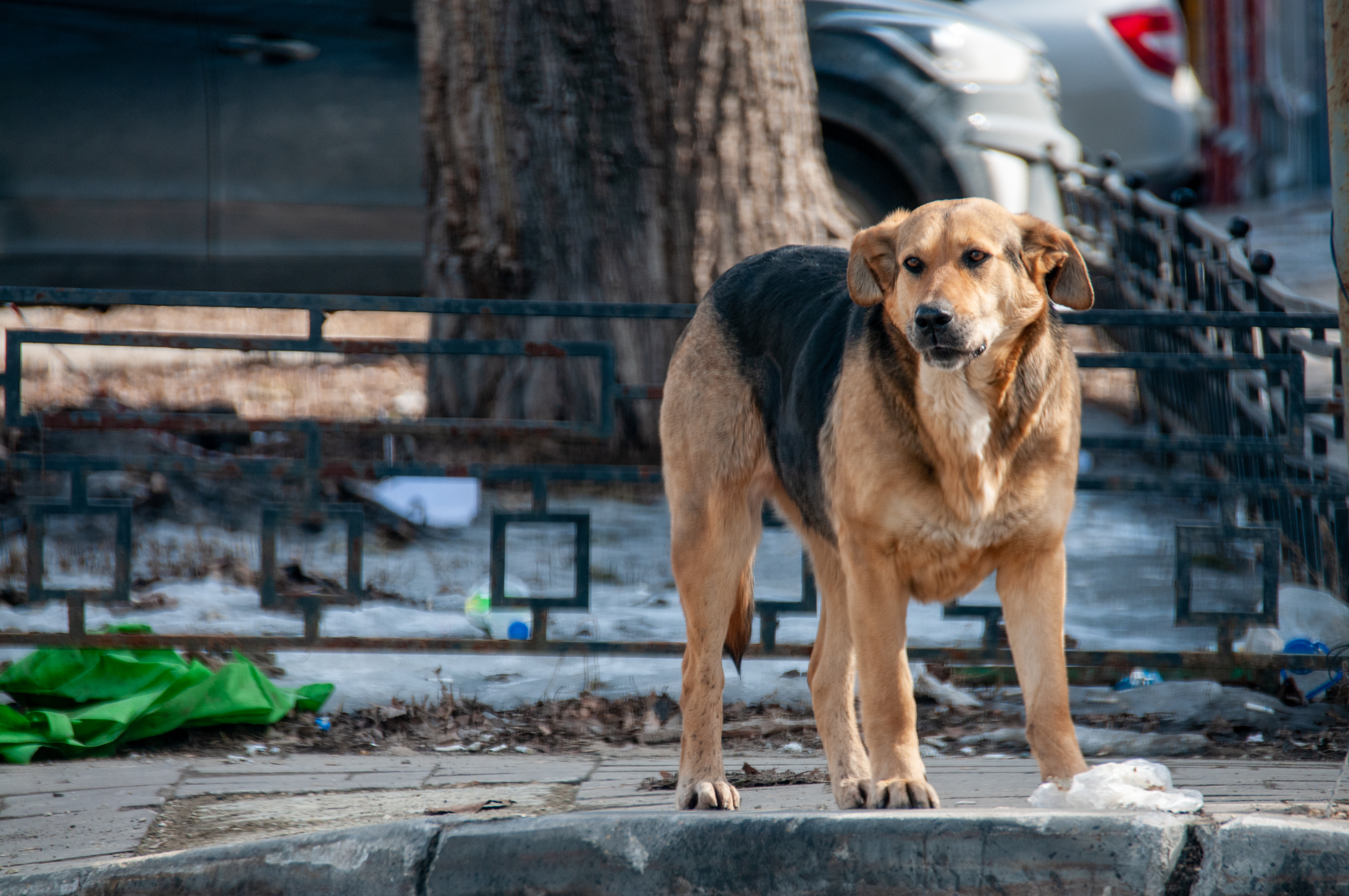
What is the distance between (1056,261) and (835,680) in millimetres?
1204

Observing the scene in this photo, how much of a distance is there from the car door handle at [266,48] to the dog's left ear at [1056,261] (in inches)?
175

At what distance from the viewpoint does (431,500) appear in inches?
238

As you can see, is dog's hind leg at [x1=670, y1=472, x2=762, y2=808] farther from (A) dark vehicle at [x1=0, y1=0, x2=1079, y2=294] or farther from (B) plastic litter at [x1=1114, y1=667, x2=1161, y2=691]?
(A) dark vehicle at [x1=0, y1=0, x2=1079, y2=294]

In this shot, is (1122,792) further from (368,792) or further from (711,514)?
(368,792)

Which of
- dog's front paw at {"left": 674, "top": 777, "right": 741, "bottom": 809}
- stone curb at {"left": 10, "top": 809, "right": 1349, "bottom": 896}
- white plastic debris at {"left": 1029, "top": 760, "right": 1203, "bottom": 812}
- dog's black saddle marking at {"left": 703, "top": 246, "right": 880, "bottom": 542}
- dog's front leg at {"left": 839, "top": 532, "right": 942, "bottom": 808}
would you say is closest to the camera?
stone curb at {"left": 10, "top": 809, "right": 1349, "bottom": 896}

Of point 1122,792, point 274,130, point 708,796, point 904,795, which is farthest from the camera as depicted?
point 274,130

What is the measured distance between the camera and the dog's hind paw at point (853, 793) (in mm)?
3195

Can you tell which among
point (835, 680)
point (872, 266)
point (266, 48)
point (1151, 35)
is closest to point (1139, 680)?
point (835, 680)

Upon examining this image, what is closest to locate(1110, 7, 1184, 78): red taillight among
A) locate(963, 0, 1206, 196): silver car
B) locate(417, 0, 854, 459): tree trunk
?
locate(963, 0, 1206, 196): silver car

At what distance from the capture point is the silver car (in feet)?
30.9

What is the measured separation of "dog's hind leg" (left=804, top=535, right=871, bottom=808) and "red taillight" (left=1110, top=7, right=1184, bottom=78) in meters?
7.02

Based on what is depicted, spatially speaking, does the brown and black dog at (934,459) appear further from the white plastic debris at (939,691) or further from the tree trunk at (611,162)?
the tree trunk at (611,162)

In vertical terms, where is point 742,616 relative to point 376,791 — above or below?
above

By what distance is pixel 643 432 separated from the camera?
6.09m
